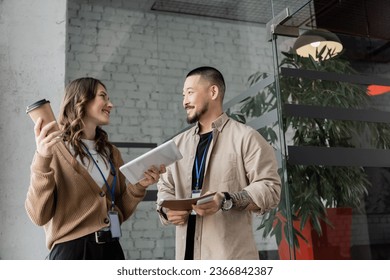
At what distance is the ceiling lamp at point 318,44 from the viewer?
2068mm

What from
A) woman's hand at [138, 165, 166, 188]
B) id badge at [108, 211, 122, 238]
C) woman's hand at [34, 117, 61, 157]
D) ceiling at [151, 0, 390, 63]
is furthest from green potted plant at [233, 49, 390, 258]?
woman's hand at [34, 117, 61, 157]

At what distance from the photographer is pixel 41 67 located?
248 centimetres

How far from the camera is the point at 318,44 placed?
6.91ft

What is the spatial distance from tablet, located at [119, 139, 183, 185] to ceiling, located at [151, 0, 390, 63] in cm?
97

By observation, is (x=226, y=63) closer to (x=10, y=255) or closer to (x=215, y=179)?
(x=215, y=179)

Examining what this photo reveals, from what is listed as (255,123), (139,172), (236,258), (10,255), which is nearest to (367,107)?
(255,123)

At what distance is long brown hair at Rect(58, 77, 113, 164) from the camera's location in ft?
5.28

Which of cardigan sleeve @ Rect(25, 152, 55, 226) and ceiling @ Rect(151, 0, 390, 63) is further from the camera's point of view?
ceiling @ Rect(151, 0, 390, 63)

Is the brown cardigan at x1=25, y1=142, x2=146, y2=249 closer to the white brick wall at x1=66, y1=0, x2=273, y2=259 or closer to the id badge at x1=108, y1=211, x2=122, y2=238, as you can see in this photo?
the id badge at x1=108, y1=211, x2=122, y2=238

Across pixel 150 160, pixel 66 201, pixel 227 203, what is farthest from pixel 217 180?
pixel 66 201

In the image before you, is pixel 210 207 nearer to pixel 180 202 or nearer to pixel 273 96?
pixel 180 202

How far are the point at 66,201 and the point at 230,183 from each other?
23.2 inches

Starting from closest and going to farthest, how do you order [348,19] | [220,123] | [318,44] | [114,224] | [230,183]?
[114,224]
[230,183]
[220,123]
[318,44]
[348,19]
